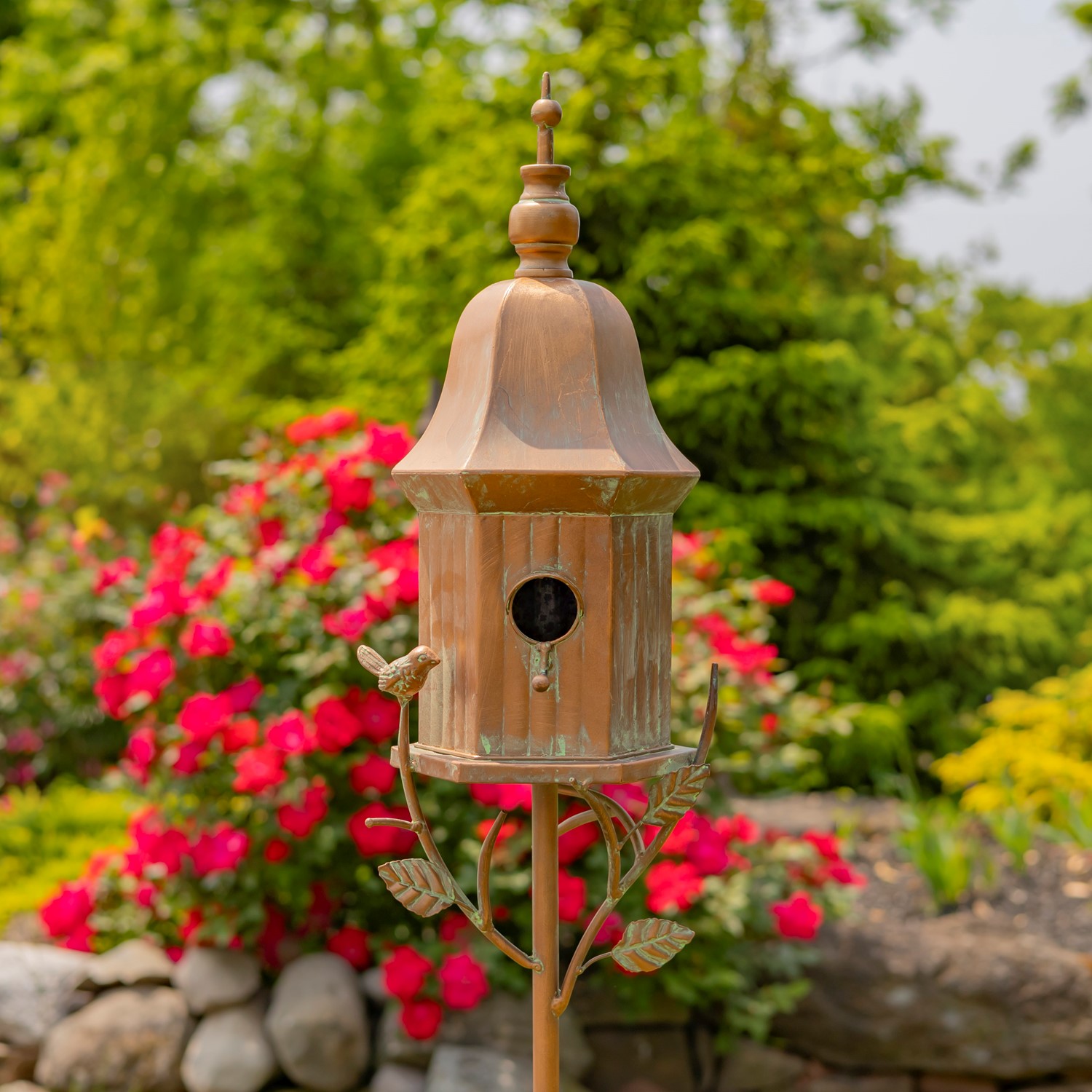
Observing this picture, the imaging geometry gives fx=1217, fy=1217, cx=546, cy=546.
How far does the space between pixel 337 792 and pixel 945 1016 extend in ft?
6.41

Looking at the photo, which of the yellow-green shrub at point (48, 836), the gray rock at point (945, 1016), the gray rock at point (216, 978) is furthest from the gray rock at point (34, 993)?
the gray rock at point (945, 1016)

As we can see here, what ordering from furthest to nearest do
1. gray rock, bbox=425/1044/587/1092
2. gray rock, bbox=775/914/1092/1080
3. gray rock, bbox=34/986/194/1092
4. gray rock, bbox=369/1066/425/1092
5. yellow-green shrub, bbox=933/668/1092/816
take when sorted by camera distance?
yellow-green shrub, bbox=933/668/1092/816 → gray rock, bbox=775/914/1092/1080 → gray rock, bbox=34/986/194/1092 → gray rock, bbox=369/1066/425/1092 → gray rock, bbox=425/1044/587/1092

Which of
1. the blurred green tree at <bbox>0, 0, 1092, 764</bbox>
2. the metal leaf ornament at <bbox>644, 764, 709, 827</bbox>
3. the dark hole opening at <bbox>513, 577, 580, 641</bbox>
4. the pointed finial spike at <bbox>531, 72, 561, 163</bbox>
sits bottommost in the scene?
the metal leaf ornament at <bbox>644, 764, 709, 827</bbox>

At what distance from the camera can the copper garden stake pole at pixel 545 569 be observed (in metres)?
1.75

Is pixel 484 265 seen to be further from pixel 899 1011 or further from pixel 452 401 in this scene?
pixel 452 401

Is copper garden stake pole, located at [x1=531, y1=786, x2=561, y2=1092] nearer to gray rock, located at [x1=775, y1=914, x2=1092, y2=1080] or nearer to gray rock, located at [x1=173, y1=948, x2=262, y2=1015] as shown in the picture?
gray rock, located at [x1=173, y1=948, x2=262, y2=1015]

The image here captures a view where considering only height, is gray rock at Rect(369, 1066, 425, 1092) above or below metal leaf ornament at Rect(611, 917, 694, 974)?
below

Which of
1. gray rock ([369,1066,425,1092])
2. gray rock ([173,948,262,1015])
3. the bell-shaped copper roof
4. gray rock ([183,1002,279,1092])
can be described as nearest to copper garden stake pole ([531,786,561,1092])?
the bell-shaped copper roof

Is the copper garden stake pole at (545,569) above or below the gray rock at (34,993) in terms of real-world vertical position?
above

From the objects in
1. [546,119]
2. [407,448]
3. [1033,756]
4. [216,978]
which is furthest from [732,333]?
[546,119]

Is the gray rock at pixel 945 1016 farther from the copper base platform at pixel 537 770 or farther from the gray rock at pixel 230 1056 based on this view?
the copper base platform at pixel 537 770

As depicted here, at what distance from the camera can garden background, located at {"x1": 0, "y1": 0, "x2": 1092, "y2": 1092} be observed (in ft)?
11.5

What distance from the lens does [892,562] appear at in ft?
22.4

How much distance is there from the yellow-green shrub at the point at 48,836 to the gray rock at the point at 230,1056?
135 centimetres
